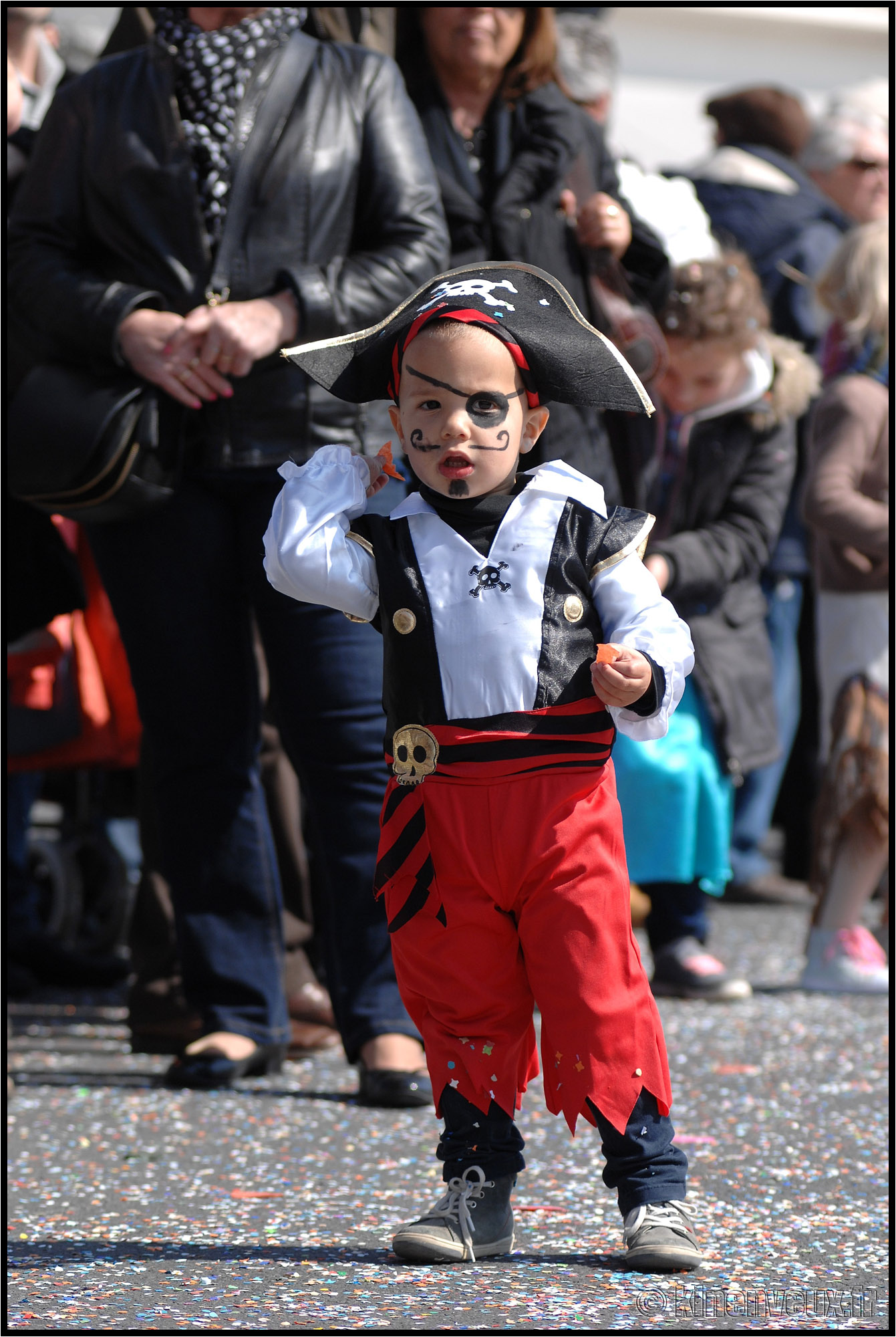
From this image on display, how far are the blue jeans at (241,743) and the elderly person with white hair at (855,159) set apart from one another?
2.92 meters

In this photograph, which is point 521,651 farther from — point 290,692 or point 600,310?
point 600,310

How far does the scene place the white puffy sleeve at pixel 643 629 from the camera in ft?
6.73

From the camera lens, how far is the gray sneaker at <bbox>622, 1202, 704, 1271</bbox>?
204cm

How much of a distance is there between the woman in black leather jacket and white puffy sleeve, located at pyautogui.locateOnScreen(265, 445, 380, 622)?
748 millimetres

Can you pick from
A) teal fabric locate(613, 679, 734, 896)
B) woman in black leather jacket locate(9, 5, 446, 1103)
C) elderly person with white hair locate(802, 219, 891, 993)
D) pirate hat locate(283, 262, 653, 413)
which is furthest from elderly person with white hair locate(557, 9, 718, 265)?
pirate hat locate(283, 262, 653, 413)

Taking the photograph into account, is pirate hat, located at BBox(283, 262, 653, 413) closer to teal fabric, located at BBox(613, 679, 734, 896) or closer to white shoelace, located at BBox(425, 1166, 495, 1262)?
white shoelace, located at BBox(425, 1166, 495, 1262)

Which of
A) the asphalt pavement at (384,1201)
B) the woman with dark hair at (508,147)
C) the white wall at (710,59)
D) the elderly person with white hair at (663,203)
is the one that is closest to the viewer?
the asphalt pavement at (384,1201)

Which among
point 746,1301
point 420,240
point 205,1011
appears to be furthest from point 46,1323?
point 420,240

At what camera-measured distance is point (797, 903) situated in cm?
555

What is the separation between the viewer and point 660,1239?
2.04 m

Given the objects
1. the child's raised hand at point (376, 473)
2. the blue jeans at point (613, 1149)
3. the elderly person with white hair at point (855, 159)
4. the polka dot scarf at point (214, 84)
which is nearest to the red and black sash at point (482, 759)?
the blue jeans at point (613, 1149)

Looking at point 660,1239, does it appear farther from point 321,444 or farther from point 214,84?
point 214,84

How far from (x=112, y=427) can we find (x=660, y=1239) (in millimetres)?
1654

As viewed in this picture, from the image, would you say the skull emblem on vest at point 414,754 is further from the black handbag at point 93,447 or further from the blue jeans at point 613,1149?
the black handbag at point 93,447
